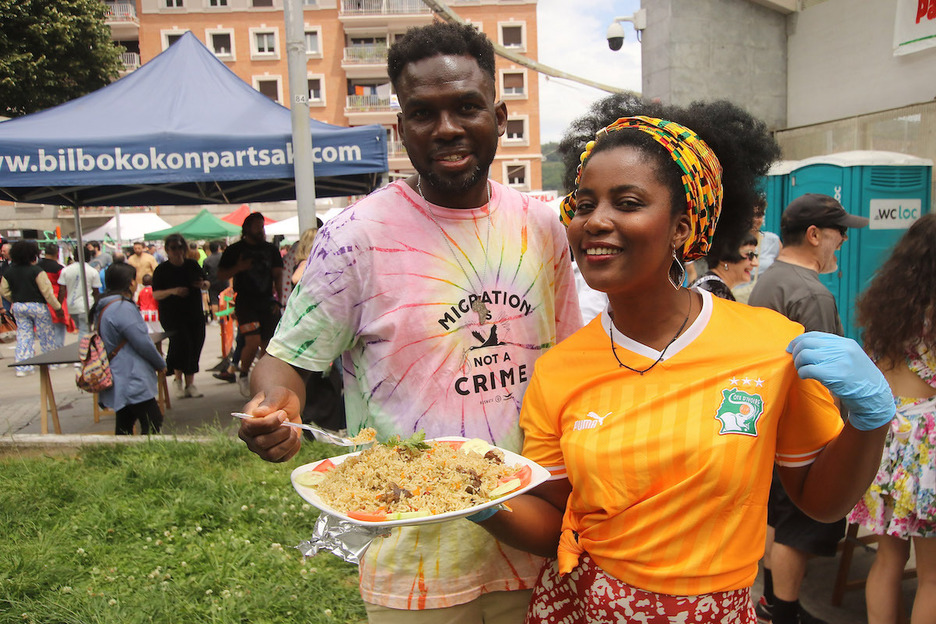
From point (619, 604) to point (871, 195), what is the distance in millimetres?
7647

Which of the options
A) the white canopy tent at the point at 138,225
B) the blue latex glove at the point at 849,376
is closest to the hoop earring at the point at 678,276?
the blue latex glove at the point at 849,376

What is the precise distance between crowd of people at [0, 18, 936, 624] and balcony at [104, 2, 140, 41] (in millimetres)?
52374

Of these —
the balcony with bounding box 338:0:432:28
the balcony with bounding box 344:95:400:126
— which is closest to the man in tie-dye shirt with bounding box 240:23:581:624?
the balcony with bounding box 344:95:400:126

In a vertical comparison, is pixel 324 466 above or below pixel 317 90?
below

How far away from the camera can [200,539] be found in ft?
13.1

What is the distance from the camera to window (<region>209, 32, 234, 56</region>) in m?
46.5

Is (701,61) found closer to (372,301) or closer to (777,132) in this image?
(777,132)

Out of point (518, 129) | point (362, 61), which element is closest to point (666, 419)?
point (518, 129)

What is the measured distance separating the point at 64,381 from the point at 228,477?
294 inches

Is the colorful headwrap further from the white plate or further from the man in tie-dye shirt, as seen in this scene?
the white plate

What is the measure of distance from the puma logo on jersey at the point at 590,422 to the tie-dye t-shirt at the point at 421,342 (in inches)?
10.7

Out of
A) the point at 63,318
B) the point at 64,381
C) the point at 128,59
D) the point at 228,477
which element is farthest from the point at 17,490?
the point at 128,59

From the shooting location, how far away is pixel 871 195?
25.2ft

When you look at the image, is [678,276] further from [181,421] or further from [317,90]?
[317,90]
